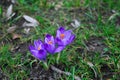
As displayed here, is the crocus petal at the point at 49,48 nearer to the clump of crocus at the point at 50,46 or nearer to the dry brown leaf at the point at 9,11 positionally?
the clump of crocus at the point at 50,46

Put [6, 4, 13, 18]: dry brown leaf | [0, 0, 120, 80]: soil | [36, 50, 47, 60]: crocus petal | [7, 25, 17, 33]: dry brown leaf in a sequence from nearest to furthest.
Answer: [36, 50, 47, 60]: crocus petal
[0, 0, 120, 80]: soil
[7, 25, 17, 33]: dry brown leaf
[6, 4, 13, 18]: dry brown leaf

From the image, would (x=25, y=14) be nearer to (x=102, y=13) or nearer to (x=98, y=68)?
(x=102, y=13)

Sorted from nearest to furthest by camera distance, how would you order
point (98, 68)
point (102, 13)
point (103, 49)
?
point (98, 68) → point (103, 49) → point (102, 13)

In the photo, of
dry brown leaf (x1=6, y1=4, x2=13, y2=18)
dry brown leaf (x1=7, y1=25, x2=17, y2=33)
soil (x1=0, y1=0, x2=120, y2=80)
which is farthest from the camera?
dry brown leaf (x1=6, y1=4, x2=13, y2=18)

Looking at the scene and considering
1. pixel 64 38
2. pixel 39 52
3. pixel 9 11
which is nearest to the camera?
pixel 39 52

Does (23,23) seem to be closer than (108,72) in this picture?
No

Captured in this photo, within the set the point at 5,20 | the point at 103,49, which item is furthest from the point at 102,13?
the point at 5,20

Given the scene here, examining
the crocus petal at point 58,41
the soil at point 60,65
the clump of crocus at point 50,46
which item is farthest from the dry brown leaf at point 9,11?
the crocus petal at point 58,41

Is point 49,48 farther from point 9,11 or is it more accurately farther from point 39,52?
point 9,11

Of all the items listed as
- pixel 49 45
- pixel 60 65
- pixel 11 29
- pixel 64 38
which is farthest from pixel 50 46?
pixel 11 29

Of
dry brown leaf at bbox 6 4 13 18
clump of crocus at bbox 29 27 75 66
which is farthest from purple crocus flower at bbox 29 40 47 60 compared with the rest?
dry brown leaf at bbox 6 4 13 18

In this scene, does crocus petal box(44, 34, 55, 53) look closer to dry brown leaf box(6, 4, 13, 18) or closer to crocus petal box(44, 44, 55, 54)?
crocus petal box(44, 44, 55, 54)
